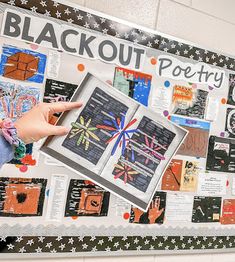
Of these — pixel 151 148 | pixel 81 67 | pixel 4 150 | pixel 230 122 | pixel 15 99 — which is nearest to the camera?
pixel 4 150

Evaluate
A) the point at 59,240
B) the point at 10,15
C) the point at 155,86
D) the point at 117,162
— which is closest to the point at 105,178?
the point at 117,162

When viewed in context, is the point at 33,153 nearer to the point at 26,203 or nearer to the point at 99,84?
the point at 26,203

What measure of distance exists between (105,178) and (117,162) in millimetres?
69

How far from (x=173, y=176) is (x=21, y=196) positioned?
565 mm

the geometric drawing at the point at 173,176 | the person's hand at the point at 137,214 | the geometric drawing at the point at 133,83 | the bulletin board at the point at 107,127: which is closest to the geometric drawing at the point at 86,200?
the bulletin board at the point at 107,127

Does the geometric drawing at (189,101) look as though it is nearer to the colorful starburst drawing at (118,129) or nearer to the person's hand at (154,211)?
the colorful starburst drawing at (118,129)

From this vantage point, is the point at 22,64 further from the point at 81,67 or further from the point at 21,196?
the point at 21,196

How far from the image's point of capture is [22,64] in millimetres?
1015

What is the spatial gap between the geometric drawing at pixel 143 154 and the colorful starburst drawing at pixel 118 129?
0.07 feet

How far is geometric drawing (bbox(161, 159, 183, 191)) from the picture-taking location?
126 centimetres

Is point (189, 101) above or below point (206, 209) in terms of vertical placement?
above

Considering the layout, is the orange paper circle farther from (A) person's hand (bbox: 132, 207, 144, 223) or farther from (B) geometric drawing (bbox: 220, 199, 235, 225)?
(B) geometric drawing (bbox: 220, 199, 235, 225)

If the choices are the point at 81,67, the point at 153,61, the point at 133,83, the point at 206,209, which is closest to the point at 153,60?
the point at 153,61

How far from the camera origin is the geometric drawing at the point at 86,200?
111cm
